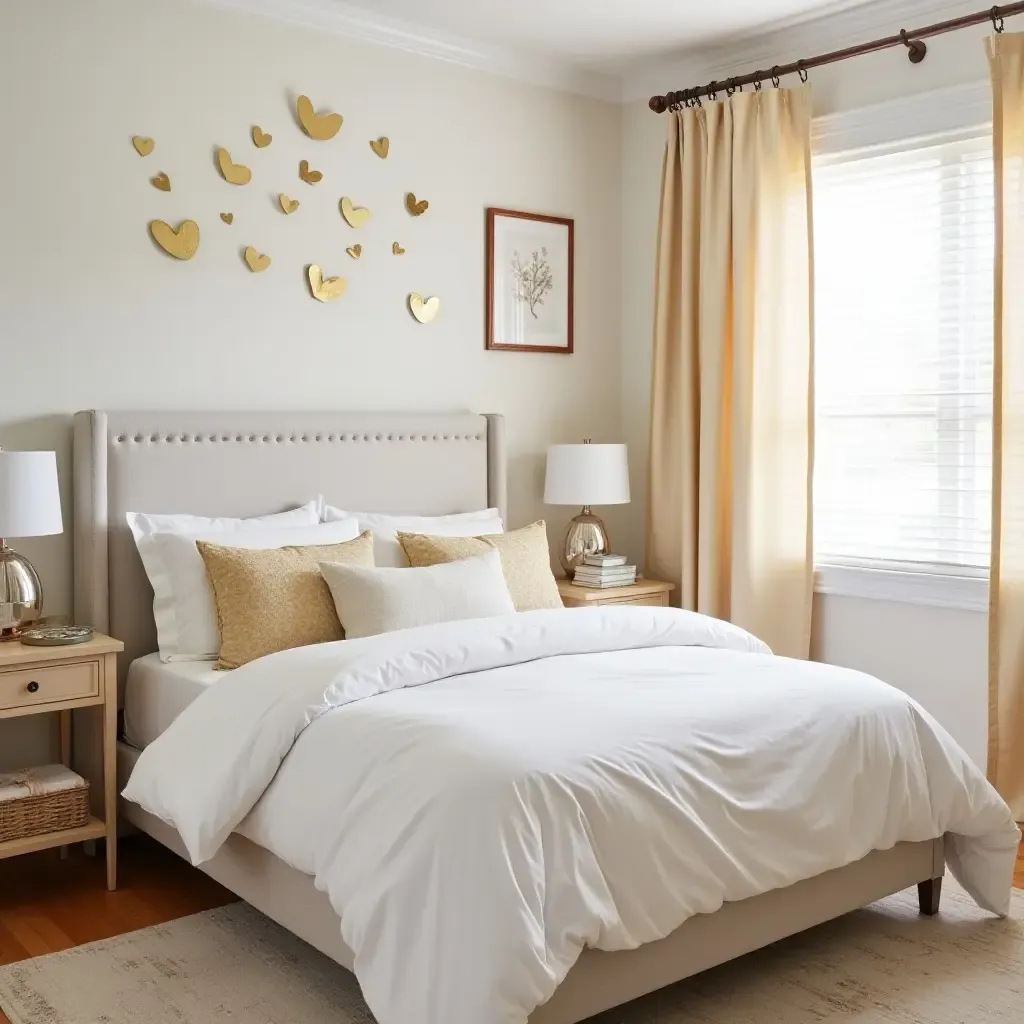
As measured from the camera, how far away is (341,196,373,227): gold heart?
168 inches

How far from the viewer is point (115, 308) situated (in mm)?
3758

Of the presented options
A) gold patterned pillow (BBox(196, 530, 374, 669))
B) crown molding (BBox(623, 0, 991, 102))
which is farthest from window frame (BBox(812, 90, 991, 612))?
gold patterned pillow (BBox(196, 530, 374, 669))

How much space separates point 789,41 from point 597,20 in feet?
2.43

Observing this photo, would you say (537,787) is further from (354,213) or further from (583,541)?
(354,213)

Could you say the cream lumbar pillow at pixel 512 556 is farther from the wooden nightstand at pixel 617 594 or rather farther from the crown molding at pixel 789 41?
the crown molding at pixel 789 41

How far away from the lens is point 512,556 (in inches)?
158

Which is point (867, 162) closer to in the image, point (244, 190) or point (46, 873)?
point (244, 190)

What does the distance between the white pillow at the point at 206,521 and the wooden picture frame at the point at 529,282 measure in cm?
115

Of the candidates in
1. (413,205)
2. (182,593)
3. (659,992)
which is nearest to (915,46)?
(413,205)

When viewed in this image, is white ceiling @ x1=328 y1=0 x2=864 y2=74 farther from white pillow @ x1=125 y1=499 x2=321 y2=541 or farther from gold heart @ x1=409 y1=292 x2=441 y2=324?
white pillow @ x1=125 y1=499 x2=321 y2=541

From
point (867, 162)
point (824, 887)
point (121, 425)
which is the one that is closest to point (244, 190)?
point (121, 425)

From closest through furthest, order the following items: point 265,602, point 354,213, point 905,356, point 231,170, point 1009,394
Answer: point 265,602 < point 1009,394 < point 231,170 < point 905,356 < point 354,213

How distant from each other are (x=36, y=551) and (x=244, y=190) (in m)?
1.37

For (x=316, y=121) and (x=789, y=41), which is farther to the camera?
(x=789, y=41)
